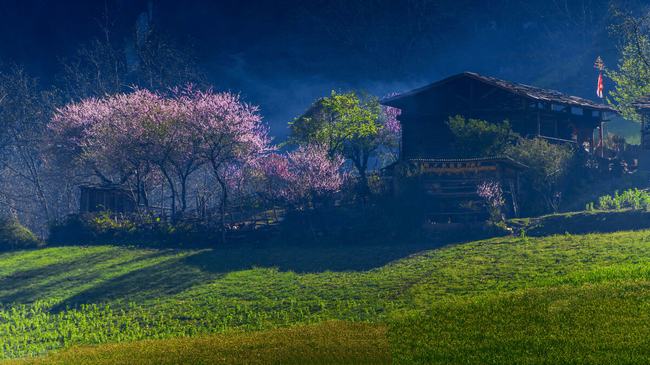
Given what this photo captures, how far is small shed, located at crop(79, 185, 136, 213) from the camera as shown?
2618 inches

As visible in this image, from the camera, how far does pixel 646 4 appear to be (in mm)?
126812

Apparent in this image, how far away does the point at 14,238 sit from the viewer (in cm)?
6191

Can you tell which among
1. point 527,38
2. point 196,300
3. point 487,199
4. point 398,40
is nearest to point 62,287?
point 196,300

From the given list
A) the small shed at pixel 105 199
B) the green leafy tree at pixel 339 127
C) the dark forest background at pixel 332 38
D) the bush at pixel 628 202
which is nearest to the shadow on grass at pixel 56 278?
the small shed at pixel 105 199

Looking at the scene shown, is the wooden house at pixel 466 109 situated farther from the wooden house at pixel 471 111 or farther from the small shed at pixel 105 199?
the small shed at pixel 105 199

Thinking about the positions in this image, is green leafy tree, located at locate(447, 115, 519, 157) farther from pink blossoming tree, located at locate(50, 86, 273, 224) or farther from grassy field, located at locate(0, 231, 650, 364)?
pink blossoming tree, located at locate(50, 86, 273, 224)

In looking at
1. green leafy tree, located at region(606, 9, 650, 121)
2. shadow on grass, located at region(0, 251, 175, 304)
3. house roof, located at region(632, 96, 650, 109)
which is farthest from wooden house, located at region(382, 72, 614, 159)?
shadow on grass, located at region(0, 251, 175, 304)

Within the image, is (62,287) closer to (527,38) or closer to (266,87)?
(266,87)

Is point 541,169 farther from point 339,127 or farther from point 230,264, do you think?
point 230,264

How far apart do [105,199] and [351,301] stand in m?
40.7

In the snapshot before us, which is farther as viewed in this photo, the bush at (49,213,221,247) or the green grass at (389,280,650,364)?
the bush at (49,213,221,247)

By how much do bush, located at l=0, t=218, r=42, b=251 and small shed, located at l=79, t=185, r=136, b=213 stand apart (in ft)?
18.2

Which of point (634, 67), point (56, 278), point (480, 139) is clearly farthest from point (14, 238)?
point (634, 67)

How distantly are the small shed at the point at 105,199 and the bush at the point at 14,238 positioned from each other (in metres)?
5.54
